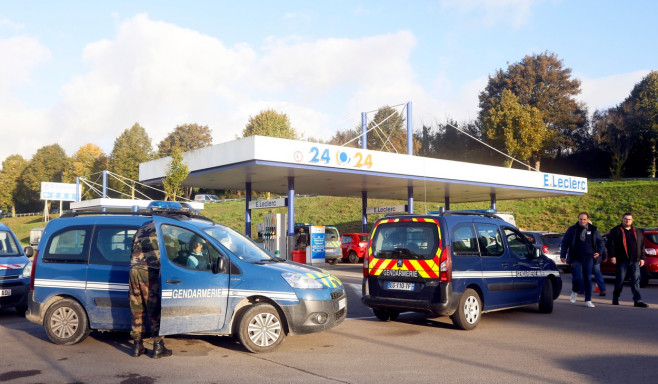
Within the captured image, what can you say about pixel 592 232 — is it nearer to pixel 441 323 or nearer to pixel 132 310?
pixel 441 323

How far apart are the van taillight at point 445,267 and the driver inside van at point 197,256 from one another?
355 centimetres

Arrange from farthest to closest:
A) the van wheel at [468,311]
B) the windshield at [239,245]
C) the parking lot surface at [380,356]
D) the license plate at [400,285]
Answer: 1. the license plate at [400,285]
2. the van wheel at [468,311]
3. the windshield at [239,245]
4. the parking lot surface at [380,356]

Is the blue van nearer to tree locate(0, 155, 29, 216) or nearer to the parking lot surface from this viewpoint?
the parking lot surface

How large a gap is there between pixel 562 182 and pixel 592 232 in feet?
64.1

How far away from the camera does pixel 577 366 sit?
6.24 metres

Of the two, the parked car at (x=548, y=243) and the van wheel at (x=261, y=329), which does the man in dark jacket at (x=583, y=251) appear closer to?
the van wheel at (x=261, y=329)

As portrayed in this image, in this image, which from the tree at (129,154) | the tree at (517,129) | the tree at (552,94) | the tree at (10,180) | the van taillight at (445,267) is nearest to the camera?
the van taillight at (445,267)

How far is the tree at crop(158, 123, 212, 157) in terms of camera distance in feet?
254

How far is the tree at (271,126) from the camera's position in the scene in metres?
65.3

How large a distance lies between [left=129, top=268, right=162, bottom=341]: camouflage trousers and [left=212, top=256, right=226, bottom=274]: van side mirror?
2.37ft

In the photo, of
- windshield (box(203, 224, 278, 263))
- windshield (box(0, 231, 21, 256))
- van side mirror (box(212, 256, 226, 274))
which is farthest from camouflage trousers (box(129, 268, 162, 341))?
windshield (box(0, 231, 21, 256))

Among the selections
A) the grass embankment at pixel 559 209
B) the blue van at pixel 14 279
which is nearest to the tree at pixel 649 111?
the grass embankment at pixel 559 209

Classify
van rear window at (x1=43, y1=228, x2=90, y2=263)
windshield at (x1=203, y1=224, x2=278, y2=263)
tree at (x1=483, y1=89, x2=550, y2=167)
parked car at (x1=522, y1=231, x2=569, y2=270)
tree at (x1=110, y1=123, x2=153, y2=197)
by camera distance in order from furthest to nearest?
1. tree at (x1=110, y1=123, x2=153, y2=197)
2. tree at (x1=483, y1=89, x2=550, y2=167)
3. parked car at (x1=522, y1=231, x2=569, y2=270)
4. van rear window at (x1=43, y1=228, x2=90, y2=263)
5. windshield at (x1=203, y1=224, x2=278, y2=263)

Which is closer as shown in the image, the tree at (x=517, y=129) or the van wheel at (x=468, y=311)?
the van wheel at (x=468, y=311)
